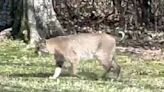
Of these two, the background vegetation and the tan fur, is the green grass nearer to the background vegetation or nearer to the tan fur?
the background vegetation

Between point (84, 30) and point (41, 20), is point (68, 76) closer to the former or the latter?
point (41, 20)

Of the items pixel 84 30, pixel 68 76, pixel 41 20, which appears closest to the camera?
pixel 68 76

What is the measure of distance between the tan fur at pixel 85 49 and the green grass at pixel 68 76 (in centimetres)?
35

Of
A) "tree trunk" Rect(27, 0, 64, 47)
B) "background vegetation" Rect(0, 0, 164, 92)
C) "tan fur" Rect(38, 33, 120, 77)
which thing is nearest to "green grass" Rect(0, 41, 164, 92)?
"background vegetation" Rect(0, 0, 164, 92)

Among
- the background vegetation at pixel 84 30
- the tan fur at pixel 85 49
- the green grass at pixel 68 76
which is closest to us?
the green grass at pixel 68 76

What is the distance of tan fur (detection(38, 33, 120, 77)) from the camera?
1202 centimetres

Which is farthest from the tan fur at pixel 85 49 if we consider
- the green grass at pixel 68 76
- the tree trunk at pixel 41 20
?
the tree trunk at pixel 41 20

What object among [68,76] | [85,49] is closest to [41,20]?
[85,49]

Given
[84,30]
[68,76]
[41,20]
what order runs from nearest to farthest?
[68,76] < [41,20] < [84,30]

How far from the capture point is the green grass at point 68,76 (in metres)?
10.7

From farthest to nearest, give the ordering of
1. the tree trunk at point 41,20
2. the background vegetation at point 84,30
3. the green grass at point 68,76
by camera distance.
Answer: the tree trunk at point 41,20 → the background vegetation at point 84,30 → the green grass at point 68,76

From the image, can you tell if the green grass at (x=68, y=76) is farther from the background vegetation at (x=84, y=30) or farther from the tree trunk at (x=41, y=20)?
the tree trunk at (x=41, y=20)

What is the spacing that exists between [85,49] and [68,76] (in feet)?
2.15

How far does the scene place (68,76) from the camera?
12289 mm
